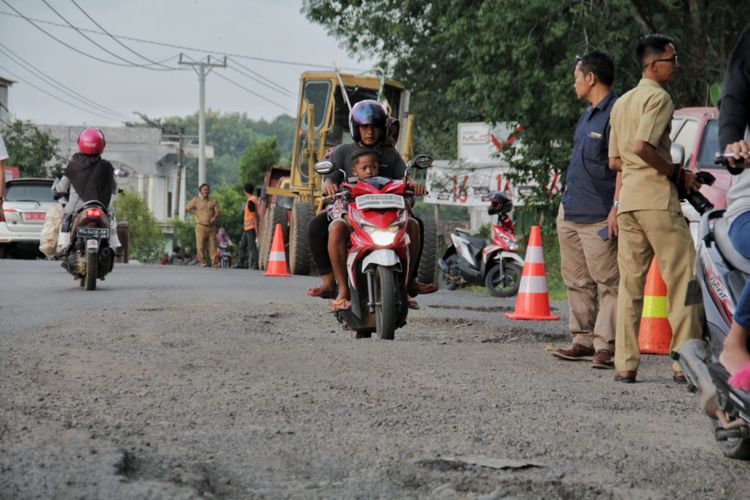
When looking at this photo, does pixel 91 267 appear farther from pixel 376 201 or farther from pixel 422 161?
pixel 376 201

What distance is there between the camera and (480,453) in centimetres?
468

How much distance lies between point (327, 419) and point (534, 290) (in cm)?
652

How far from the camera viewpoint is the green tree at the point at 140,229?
226 ft

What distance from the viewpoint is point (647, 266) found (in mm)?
7297

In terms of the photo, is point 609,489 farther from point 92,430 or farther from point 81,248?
point 81,248

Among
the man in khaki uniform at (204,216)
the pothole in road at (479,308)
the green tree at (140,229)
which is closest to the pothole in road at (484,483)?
the pothole in road at (479,308)

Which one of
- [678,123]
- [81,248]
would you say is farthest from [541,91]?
[81,248]

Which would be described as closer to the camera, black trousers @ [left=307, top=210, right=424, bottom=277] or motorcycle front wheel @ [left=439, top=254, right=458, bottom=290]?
black trousers @ [left=307, top=210, right=424, bottom=277]

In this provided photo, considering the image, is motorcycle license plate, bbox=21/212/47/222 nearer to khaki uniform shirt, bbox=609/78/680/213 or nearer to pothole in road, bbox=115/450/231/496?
khaki uniform shirt, bbox=609/78/680/213

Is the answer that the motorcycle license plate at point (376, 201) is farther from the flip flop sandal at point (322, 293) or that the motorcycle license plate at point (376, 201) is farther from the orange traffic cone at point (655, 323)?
the orange traffic cone at point (655, 323)

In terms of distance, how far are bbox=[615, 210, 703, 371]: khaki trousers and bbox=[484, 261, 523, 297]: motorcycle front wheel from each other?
32.0ft

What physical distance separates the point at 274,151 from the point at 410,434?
58.1 m

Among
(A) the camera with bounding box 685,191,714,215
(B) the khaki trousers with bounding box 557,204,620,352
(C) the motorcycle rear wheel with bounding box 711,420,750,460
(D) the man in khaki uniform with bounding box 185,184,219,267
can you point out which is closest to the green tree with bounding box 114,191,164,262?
(D) the man in khaki uniform with bounding box 185,184,219,267

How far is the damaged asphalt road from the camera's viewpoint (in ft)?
13.6
